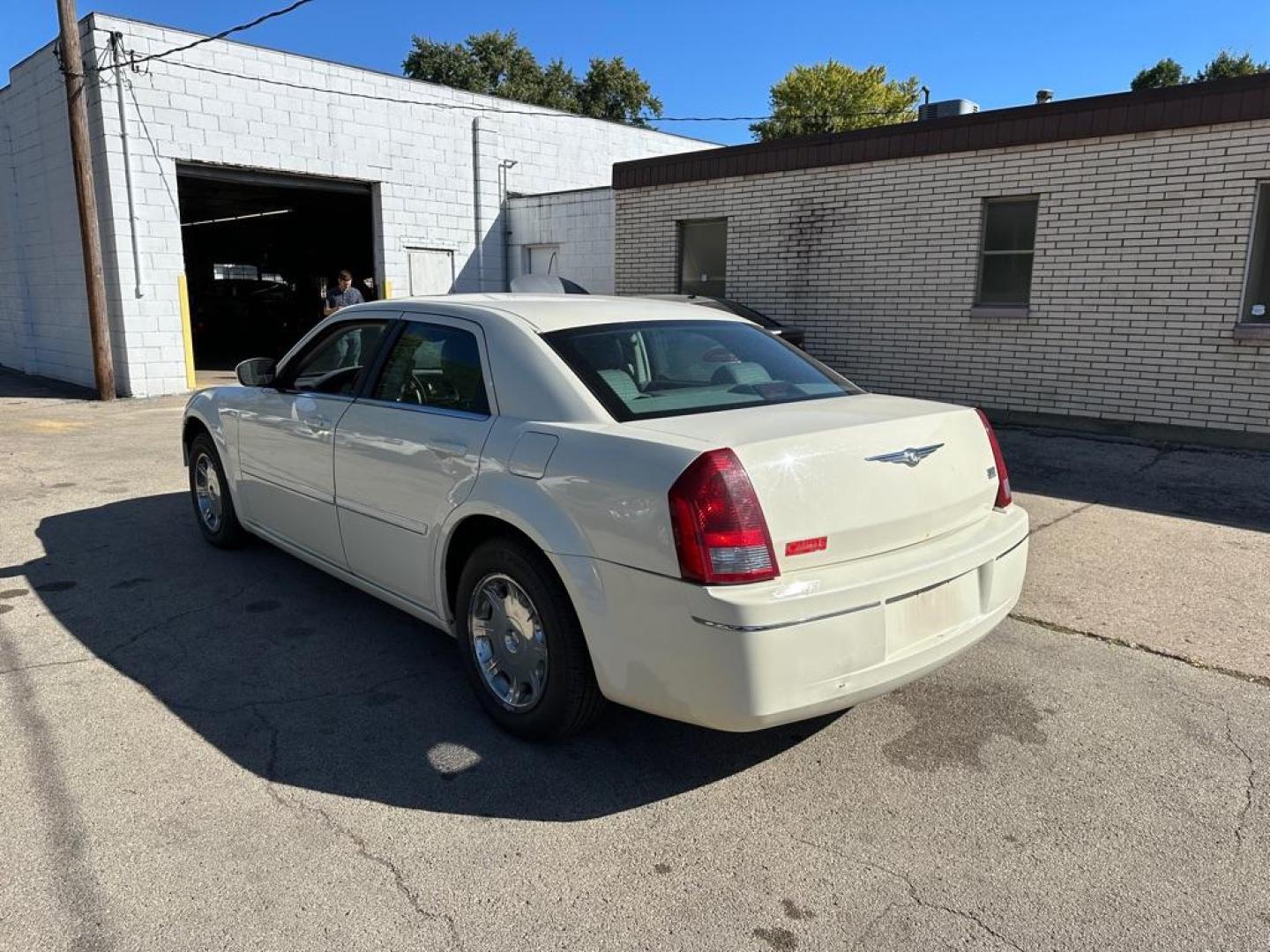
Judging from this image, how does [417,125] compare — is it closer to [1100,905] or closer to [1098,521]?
[1098,521]

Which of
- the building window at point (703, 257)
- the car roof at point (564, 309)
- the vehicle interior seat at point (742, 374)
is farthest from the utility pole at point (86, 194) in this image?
the vehicle interior seat at point (742, 374)

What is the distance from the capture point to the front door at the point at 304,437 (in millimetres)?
4262

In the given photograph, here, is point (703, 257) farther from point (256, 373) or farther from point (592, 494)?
point (592, 494)

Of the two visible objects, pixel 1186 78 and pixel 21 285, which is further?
pixel 1186 78

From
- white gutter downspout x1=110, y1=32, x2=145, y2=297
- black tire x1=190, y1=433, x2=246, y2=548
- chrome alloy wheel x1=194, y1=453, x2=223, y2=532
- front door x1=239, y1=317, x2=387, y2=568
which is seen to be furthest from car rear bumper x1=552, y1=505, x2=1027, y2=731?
white gutter downspout x1=110, y1=32, x2=145, y2=297

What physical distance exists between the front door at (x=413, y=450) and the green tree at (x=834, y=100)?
40.3m

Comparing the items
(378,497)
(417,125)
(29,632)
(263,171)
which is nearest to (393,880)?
(378,497)

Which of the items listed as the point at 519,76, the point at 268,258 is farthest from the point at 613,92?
the point at 268,258

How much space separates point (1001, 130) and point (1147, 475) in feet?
14.3

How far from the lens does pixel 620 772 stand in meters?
3.12

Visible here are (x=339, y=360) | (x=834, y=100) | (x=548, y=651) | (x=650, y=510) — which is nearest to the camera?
(x=650, y=510)

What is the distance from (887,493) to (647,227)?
11.4 m

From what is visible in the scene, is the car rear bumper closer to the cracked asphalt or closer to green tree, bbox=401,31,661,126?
the cracked asphalt

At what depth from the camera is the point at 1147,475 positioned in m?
7.68
